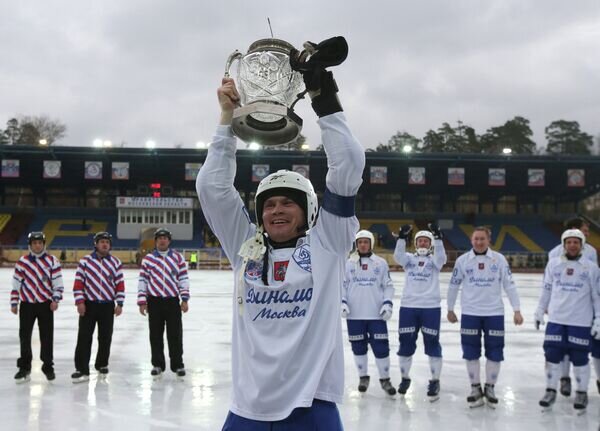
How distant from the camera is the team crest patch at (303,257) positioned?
2492 mm

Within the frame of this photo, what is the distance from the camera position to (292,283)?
2.43 meters

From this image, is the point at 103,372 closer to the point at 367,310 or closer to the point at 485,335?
the point at 367,310

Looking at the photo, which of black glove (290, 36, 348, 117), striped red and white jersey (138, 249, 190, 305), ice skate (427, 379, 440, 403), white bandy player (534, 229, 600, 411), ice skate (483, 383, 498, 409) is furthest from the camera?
striped red and white jersey (138, 249, 190, 305)

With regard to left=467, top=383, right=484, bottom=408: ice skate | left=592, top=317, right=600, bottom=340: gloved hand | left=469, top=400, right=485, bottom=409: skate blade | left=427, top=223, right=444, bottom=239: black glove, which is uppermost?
left=427, top=223, right=444, bottom=239: black glove

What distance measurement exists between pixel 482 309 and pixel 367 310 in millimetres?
1274

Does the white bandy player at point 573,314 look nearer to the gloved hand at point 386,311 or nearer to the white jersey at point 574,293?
the white jersey at point 574,293

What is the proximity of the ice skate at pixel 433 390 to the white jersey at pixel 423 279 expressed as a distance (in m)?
0.87

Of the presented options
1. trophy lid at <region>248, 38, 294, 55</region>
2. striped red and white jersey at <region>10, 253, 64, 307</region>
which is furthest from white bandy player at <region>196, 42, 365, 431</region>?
striped red and white jersey at <region>10, 253, 64, 307</region>

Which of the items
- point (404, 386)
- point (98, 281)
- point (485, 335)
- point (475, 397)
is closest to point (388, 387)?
point (404, 386)

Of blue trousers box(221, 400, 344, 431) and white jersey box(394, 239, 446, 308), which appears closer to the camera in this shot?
blue trousers box(221, 400, 344, 431)

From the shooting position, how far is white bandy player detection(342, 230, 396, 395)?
6945mm

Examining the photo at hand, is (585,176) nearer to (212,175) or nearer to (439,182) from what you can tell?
(439,182)

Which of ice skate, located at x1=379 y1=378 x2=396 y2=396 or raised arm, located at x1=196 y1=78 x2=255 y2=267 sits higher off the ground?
raised arm, located at x1=196 y1=78 x2=255 y2=267

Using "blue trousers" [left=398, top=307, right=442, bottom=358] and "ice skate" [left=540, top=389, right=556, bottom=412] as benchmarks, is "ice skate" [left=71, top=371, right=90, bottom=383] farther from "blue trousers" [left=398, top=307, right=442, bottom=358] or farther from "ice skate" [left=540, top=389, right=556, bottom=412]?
"ice skate" [left=540, top=389, right=556, bottom=412]
